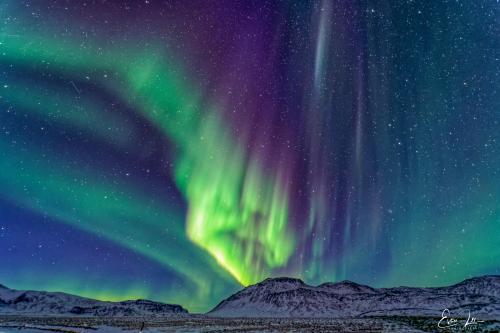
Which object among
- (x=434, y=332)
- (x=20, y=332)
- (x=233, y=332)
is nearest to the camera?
(x=20, y=332)

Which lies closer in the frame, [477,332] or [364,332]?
[477,332]

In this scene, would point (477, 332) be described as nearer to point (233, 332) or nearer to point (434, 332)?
point (434, 332)

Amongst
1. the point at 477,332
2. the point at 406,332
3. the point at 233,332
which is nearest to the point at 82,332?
the point at 233,332

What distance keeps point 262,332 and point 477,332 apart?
3629 centimetres

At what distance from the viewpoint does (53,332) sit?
68.6m

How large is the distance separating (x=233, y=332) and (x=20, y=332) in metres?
35.1

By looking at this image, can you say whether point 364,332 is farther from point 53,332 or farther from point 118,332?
point 53,332

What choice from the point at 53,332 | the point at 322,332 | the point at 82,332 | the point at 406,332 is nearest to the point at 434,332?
the point at 406,332

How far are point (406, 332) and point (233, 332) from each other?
30848 millimetres

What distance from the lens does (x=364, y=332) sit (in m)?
70.1

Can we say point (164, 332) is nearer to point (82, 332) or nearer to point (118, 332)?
point (118, 332)

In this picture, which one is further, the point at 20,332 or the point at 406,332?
the point at 406,332

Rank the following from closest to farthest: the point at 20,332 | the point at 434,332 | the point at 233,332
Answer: the point at 20,332 < the point at 434,332 < the point at 233,332

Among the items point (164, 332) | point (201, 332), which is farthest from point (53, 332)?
point (201, 332)
